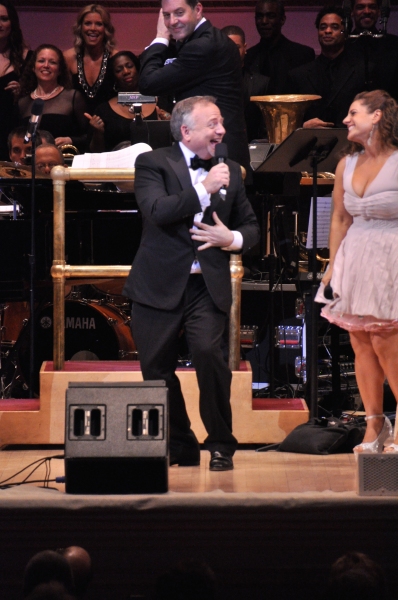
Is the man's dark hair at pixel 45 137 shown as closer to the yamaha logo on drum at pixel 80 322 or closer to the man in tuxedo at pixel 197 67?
the yamaha logo on drum at pixel 80 322

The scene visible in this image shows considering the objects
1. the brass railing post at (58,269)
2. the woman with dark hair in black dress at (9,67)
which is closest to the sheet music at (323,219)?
the brass railing post at (58,269)

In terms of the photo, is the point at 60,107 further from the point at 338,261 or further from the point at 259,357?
the point at 338,261

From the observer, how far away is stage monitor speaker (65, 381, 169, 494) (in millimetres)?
3727

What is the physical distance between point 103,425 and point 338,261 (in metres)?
1.43

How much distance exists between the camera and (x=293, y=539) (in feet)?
10.8

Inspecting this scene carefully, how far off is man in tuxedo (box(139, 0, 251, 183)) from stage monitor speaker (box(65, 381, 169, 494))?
5.74 ft

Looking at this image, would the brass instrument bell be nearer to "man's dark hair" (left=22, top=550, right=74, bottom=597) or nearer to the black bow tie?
the black bow tie

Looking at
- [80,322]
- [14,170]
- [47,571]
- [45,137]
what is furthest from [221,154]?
[45,137]

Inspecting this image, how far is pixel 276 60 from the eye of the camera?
7.59 meters

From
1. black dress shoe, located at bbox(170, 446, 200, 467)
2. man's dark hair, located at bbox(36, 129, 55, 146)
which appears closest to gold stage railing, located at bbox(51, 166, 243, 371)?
black dress shoe, located at bbox(170, 446, 200, 467)

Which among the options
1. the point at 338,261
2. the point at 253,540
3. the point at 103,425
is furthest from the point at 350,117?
the point at 253,540

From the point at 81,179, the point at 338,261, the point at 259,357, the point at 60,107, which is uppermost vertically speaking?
the point at 60,107

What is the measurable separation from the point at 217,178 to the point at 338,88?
333 centimetres

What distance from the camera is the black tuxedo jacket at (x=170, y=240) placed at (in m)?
4.41
